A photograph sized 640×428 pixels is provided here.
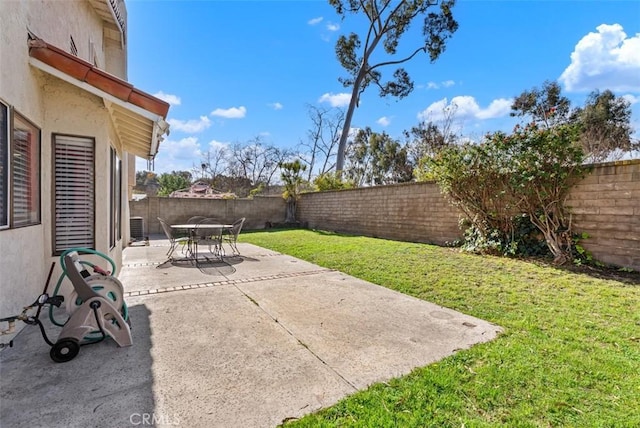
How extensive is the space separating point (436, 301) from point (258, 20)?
36.5 ft

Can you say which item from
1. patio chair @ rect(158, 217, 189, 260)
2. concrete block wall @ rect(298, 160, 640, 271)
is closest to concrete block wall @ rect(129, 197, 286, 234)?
concrete block wall @ rect(298, 160, 640, 271)

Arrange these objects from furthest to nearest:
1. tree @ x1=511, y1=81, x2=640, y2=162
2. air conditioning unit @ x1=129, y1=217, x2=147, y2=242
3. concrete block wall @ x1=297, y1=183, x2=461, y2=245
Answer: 1. tree @ x1=511, y1=81, x2=640, y2=162
2. air conditioning unit @ x1=129, y1=217, x2=147, y2=242
3. concrete block wall @ x1=297, y1=183, x2=461, y2=245

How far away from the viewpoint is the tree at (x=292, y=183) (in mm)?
16891

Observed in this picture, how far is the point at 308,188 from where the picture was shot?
18.5 metres

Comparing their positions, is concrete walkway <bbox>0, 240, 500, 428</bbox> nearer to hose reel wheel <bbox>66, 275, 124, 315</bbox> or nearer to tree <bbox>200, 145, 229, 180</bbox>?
hose reel wheel <bbox>66, 275, 124, 315</bbox>

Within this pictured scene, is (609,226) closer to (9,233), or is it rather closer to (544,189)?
(544,189)

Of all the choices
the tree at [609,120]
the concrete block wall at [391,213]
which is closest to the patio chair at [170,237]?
the concrete block wall at [391,213]

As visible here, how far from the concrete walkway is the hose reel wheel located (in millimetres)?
383

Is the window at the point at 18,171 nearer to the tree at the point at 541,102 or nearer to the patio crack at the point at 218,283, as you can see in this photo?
the patio crack at the point at 218,283

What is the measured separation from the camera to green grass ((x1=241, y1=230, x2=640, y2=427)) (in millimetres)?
1984

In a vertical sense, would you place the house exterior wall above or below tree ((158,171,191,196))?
below

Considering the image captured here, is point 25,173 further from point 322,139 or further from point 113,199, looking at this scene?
point 322,139

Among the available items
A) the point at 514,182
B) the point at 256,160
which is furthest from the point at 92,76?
the point at 256,160

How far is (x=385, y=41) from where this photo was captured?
1980 cm
